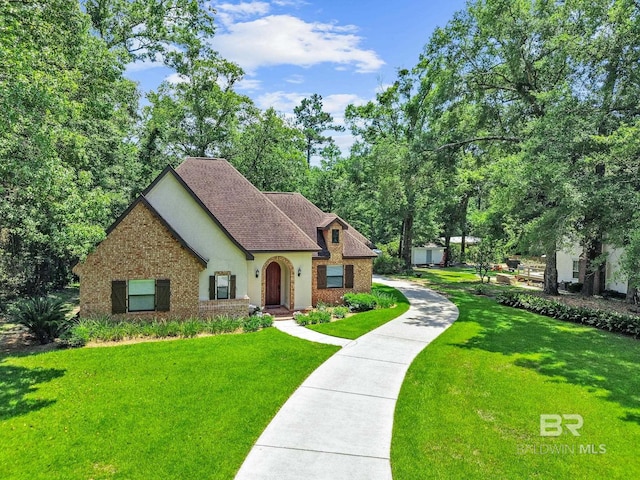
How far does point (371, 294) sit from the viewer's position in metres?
22.7

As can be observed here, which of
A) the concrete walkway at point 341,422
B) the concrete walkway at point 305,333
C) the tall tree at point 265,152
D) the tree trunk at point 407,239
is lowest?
the concrete walkway at point 341,422

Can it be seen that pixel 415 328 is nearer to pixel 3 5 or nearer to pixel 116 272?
pixel 116 272

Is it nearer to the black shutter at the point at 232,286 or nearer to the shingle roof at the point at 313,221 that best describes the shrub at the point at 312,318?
the black shutter at the point at 232,286

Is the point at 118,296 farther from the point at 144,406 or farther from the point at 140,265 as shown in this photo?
the point at 144,406

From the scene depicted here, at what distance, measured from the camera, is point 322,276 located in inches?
866

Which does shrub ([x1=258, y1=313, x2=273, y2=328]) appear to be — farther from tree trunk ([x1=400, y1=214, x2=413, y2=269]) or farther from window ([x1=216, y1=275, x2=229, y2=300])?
tree trunk ([x1=400, y1=214, x2=413, y2=269])

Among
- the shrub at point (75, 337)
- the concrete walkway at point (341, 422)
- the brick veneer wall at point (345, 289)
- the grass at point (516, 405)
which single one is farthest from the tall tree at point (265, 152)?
the concrete walkway at point (341, 422)

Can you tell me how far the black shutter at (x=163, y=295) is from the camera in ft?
54.2

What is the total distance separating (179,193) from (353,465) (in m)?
14.0

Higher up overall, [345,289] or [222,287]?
[222,287]

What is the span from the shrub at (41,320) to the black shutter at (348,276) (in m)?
13.6

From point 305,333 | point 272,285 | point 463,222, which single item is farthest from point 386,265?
point 305,333

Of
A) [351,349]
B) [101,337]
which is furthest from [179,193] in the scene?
[351,349]

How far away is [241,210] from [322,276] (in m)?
5.72
